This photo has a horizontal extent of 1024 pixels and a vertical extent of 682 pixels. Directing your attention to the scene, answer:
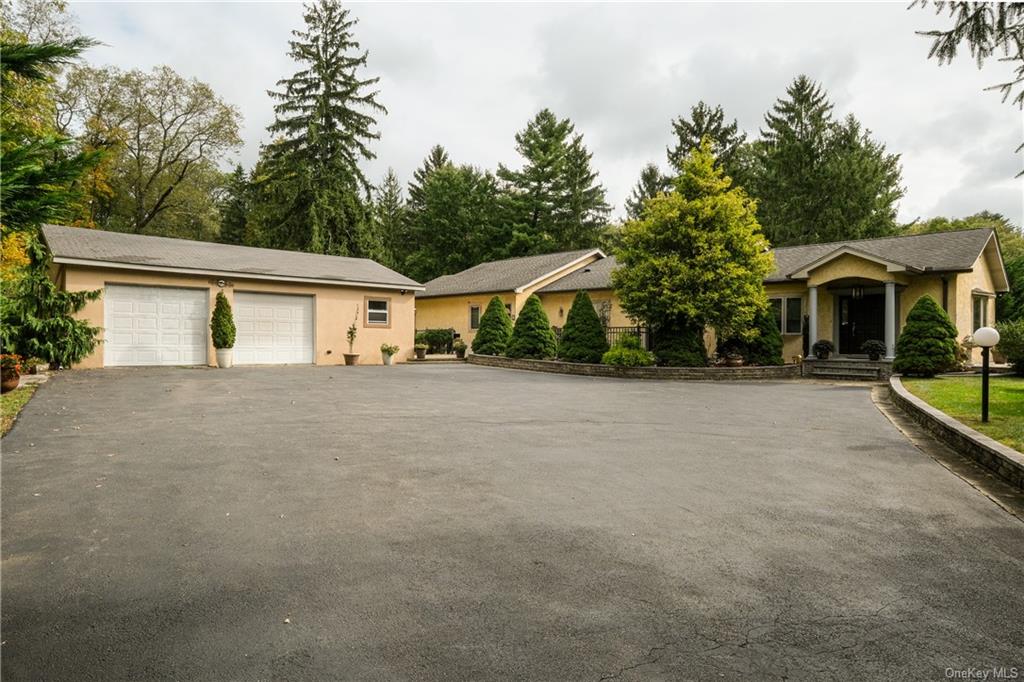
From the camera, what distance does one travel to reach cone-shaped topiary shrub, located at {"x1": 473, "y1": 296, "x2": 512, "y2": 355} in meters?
22.4

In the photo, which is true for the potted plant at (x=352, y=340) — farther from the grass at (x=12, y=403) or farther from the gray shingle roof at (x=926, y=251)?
the gray shingle roof at (x=926, y=251)

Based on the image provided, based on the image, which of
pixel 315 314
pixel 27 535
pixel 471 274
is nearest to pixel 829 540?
pixel 27 535

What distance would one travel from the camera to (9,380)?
10.5 m

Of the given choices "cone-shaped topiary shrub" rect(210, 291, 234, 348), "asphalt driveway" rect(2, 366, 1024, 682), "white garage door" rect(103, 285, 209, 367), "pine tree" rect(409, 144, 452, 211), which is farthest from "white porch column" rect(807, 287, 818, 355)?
"pine tree" rect(409, 144, 452, 211)

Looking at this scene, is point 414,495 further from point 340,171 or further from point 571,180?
point 571,180

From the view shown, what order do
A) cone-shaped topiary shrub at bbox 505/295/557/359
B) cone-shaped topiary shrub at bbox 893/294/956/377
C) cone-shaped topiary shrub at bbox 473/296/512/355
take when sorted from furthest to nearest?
cone-shaped topiary shrub at bbox 473/296/512/355 < cone-shaped topiary shrub at bbox 505/295/557/359 < cone-shaped topiary shrub at bbox 893/294/956/377

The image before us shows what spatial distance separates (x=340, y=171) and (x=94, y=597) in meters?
34.3

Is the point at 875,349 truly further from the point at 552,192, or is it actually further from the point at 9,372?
the point at 552,192

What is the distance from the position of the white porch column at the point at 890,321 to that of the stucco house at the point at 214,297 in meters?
16.2

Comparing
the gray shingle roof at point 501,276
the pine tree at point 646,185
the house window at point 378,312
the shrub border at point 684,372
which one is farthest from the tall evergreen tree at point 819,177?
the house window at point 378,312

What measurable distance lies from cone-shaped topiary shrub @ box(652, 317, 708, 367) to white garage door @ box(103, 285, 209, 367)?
14.3 meters

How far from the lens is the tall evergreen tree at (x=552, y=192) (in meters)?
43.6

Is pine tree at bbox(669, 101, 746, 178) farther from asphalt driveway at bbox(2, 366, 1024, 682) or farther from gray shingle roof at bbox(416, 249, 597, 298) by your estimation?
asphalt driveway at bbox(2, 366, 1024, 682)

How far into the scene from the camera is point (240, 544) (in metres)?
3.74
